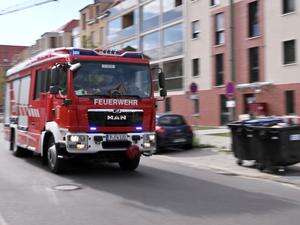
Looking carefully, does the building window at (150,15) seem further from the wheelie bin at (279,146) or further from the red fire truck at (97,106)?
the wheelie bin at (279,146)

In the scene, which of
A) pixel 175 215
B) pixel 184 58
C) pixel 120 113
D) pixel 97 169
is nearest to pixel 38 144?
pixel 97 169

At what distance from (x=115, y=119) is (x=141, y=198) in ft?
10.8

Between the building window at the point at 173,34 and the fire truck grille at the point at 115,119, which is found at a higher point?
the building window at the point at 173,34

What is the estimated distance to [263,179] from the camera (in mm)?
13875

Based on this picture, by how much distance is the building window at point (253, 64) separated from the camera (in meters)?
33.3

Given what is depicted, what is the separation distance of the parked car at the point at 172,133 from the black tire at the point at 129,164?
610 cm

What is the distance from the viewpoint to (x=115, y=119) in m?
13.5

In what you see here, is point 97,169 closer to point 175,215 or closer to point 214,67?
point 175,215

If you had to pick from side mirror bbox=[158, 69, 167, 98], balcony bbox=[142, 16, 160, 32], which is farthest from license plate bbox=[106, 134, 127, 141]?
balcony bbox=[142, 16, 160, 32]

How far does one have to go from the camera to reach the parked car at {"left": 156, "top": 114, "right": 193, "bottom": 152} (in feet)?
70.4

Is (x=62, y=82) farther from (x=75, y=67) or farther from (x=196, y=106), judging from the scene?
(x=196, y=106)

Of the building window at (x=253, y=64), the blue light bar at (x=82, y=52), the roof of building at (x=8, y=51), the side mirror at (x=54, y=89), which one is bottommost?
the side mirror at (x=54, y=89)

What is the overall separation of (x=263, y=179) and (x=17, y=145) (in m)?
8.48

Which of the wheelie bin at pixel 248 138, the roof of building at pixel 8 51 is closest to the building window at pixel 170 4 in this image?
the wheelie bin at pixel 248 138
